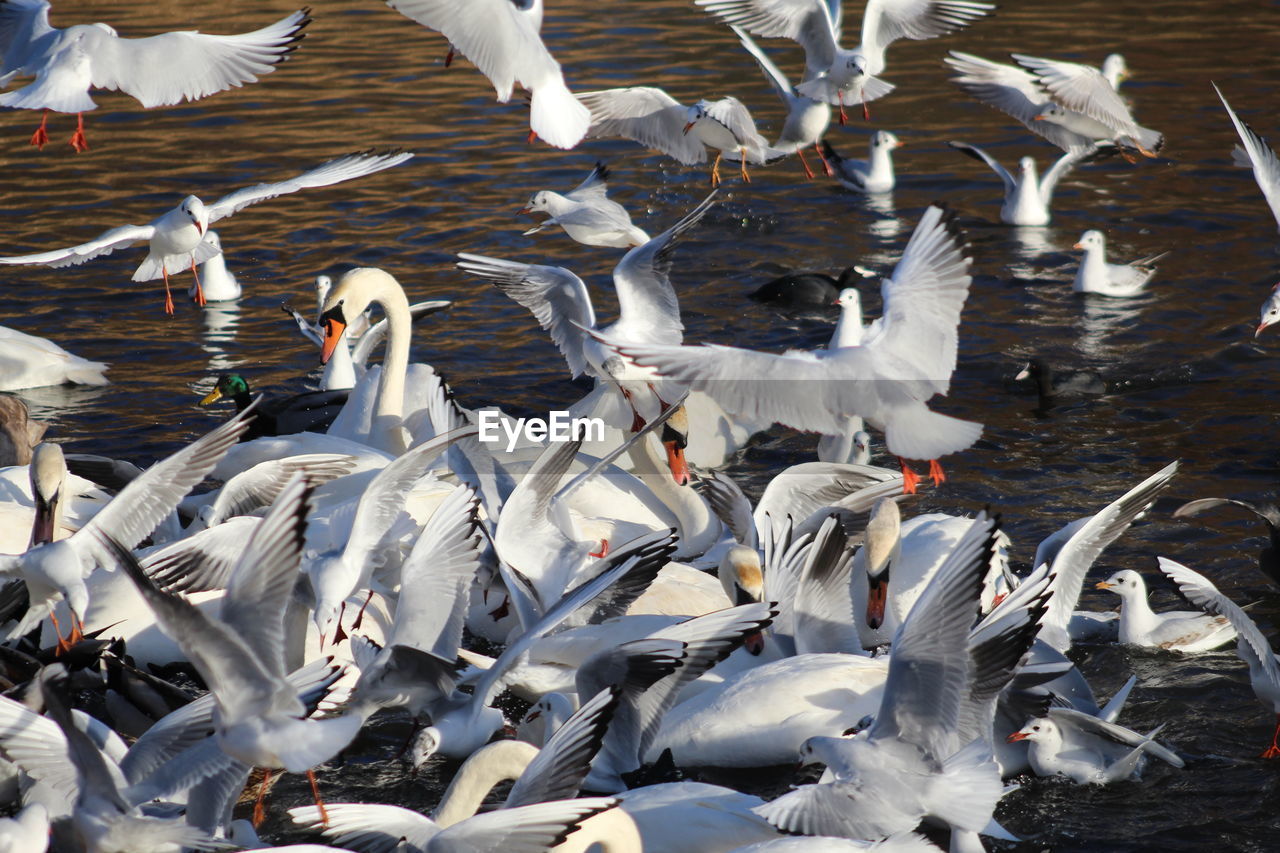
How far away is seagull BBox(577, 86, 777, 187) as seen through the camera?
12.6 meters

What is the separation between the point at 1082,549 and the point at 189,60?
580 cm

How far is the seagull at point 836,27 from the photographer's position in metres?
13.7

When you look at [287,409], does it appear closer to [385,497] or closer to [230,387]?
[230,387]

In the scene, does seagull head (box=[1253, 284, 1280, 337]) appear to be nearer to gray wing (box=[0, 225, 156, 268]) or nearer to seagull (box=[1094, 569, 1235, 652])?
seagull (box=[1094, 569, 1235, 652])

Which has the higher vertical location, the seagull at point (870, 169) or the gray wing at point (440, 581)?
the gray wing at point (440, 581)

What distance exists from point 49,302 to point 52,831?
8.67 metres

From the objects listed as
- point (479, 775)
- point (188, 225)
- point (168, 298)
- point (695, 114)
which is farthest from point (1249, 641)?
point (168, 298)

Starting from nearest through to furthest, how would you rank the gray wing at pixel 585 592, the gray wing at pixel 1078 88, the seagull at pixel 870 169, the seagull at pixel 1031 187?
the gray wing at pixel 585 592
the gray wing at pixel 1078 88
the seagull at pixel 1031 187
the seagull at pixel 870 169

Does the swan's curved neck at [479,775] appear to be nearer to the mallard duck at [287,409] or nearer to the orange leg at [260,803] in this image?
the orange leg at [260,803]

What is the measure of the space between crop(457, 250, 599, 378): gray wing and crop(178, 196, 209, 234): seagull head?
199cm

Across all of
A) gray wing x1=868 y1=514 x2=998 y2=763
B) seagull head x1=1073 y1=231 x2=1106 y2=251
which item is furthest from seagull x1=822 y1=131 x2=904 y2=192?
gray wing x1=868 y1=514 x2=998 y2=763

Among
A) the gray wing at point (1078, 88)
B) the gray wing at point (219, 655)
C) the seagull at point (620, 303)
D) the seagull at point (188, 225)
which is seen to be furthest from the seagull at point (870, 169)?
the gray wing at point (219, 655)

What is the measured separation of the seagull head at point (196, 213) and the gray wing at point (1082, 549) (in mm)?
6433

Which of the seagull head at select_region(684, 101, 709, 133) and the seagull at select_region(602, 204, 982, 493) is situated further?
the seagull head at select_region(684, 101, 709, 133)
